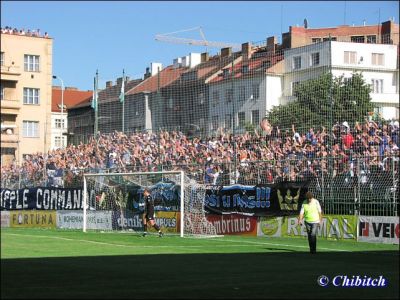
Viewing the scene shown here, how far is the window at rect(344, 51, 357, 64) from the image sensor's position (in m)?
52.0

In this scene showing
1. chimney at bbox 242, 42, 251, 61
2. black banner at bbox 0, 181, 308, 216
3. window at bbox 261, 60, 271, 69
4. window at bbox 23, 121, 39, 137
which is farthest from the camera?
window at bbox 23, 121, 39, 137

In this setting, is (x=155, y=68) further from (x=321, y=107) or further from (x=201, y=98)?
(x=321, y=107)

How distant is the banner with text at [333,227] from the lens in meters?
25.9

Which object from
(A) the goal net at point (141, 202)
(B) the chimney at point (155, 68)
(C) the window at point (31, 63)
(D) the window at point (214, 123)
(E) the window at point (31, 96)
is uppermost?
(C) the window at point (31, 63)

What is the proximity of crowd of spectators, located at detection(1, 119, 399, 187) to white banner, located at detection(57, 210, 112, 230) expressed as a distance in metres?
2.09

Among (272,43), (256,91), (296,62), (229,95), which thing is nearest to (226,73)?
(229,95)

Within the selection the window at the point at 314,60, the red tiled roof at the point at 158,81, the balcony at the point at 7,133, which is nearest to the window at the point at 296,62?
the window at the point at 314,60

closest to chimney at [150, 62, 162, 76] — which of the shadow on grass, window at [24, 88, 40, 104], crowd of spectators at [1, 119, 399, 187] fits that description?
crowd of spectators at [1, 119, 399, 187]

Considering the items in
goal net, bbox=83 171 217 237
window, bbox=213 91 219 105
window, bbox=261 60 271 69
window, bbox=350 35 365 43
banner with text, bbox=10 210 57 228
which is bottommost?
banner with text, bbox=10 210 57 228

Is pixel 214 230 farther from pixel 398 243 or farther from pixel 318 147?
pixel 398 243

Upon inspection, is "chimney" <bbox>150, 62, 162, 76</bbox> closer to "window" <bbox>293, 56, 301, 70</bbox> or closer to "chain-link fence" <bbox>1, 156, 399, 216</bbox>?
"window" <bbox>293, 56, 301, 70</bbox>

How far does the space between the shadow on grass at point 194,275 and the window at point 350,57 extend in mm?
33713

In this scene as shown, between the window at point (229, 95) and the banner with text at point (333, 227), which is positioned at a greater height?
the window at point (229, 95)

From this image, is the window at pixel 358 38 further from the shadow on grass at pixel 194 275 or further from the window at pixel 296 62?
the shadow on grass at pixel 194 275
